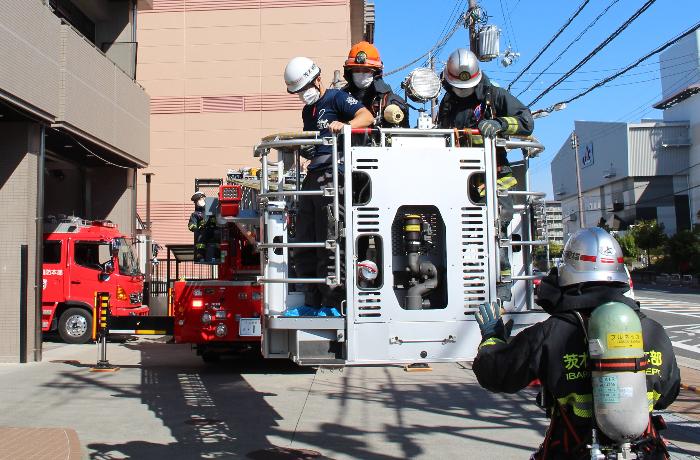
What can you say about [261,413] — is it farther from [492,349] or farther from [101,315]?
[492,349]

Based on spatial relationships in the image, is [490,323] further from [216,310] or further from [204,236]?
[204,236]

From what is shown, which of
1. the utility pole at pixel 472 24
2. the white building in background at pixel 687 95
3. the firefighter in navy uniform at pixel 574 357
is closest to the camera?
the firefighter in navy uniform at pixel 574 357

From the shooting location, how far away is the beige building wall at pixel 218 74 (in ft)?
84.8

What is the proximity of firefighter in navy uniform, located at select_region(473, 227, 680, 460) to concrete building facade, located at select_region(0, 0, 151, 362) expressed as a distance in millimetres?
10818

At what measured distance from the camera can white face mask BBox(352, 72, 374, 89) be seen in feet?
20.6

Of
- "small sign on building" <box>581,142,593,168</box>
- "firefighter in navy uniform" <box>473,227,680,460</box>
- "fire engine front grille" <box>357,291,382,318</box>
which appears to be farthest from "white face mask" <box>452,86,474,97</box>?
"small sign on building" <box>581,142,593,168</box>

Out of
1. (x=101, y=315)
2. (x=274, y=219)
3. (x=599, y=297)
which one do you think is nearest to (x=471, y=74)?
(x=274, y=219)

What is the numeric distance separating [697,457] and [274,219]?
14.5ft

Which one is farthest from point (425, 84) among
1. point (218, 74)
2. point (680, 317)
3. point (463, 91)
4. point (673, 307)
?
point (673, 307)

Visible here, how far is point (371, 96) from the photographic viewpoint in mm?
6566

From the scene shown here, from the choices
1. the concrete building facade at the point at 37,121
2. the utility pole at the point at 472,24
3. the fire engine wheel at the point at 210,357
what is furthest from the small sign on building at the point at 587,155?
the fire engine wheel at the point at 210,357

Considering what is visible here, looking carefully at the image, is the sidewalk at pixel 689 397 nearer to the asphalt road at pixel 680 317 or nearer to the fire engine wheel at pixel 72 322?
the asphalt road at pixel 680 317

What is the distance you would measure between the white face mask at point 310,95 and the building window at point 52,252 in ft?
39.4

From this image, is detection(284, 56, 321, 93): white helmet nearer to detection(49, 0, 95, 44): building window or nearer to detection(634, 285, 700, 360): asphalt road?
detection(634, 285, 700, 360): asphalt road
